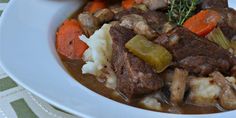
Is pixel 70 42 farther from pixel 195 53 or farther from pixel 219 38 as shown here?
pixel 219 38

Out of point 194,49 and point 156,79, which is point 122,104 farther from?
point 194,49

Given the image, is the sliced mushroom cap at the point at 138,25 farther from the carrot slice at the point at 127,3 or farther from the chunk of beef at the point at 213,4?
the chunk of beef at the point at 213,4

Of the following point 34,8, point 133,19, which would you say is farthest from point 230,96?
point 34,8

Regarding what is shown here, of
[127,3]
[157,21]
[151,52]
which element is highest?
[151,52]

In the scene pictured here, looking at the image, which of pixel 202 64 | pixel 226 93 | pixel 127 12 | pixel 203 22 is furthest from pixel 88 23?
pixel 226 93

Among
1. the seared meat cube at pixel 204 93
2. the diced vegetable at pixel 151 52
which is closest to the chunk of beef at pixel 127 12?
the diced vegetable at pixel 151 52

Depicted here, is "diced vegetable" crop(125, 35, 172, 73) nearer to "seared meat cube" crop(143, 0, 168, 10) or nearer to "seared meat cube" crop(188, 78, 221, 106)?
"seared meat cube" crop(188, 78, 221, 106)
